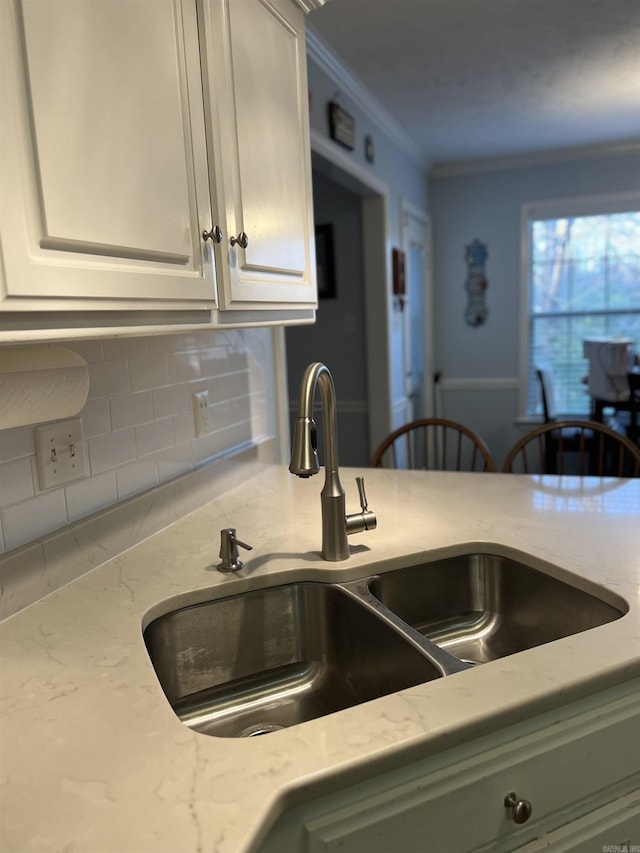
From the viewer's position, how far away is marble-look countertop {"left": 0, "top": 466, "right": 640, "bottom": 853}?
2.15ft

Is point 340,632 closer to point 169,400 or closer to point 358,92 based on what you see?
point 169,400

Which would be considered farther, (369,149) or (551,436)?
(551,436)

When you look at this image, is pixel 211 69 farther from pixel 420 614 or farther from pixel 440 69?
pixel 440 69

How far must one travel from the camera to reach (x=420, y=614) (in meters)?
1.35

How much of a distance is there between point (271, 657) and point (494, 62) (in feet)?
9.39

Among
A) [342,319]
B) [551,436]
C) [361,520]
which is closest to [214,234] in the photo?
[361,520]

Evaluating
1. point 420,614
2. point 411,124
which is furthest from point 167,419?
point 411,124

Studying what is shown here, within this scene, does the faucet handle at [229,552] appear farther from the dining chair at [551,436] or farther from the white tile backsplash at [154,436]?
the dining chair at [551,436]

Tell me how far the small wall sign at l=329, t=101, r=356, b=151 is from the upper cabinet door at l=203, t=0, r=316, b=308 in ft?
4.83

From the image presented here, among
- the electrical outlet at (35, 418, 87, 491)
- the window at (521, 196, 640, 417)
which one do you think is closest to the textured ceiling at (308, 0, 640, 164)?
the window at (521, 196, 640, 417)

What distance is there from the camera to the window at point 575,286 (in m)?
4.75

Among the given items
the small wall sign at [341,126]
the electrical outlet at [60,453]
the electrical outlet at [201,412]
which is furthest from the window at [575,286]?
the electrical outlet at [60,453]

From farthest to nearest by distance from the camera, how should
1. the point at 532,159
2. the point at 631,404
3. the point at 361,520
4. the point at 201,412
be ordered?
the point at 532,159 < the point at 631,404 < the point at 201,412 < the point at 361,520

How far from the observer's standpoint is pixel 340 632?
1.21m
